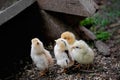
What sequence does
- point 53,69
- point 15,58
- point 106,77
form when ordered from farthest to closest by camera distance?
point 15,58, point 53,69, point 106,77

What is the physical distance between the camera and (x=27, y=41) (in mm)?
4832

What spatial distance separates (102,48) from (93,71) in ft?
2.02

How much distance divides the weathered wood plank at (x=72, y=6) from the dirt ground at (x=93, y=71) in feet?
1.56

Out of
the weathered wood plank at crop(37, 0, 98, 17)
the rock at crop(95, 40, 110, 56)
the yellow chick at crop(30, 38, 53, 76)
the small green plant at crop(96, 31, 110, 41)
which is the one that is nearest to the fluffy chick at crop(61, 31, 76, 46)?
the yellow chick at crop(30, 38, 53, 76)

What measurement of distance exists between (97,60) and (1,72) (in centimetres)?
99

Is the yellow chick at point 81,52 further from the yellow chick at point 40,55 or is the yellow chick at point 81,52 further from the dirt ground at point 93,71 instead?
the yellow chick at point 40,55

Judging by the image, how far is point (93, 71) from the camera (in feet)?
13.4

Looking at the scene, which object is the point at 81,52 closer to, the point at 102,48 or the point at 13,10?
the point at 102,48

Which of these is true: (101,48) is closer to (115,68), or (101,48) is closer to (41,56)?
(115,68)

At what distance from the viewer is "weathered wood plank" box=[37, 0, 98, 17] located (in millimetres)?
4418

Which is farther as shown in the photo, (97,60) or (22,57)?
(22,57)

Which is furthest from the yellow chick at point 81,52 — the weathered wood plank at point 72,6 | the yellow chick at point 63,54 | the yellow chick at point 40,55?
the weathered wood plank at point 72,6

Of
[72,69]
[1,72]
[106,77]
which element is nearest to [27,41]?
[1,72]

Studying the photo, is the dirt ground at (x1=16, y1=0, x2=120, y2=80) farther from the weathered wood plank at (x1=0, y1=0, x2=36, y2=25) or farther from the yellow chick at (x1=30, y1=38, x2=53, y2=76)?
the weathered wood plank at (x1=0, y1=0, x2=36, y2=25)
